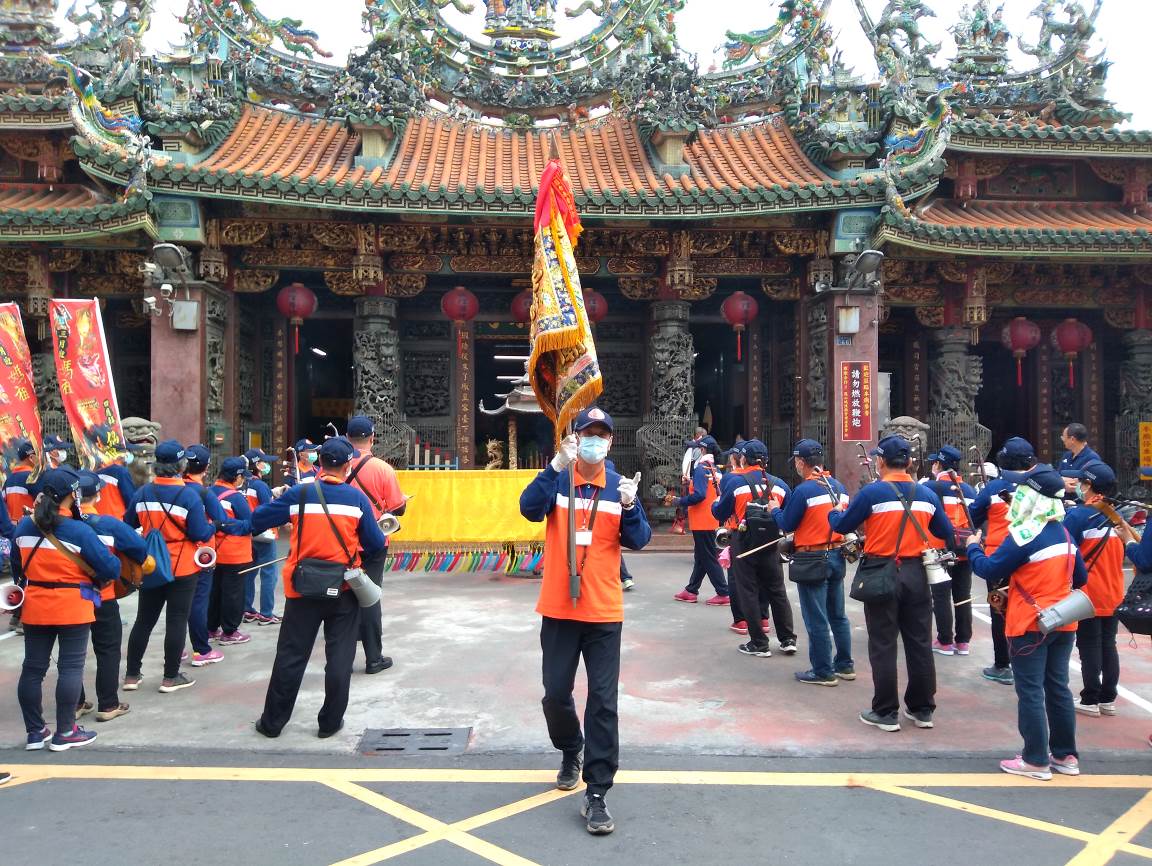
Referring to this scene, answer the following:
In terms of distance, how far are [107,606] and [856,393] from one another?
10174 millimetres

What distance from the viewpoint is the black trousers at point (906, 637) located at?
4574mm

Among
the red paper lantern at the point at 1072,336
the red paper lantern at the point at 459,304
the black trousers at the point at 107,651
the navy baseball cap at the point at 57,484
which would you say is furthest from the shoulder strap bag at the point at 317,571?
the red paper lantern at the point at 1072,336

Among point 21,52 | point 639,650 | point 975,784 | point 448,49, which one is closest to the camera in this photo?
point 975,784

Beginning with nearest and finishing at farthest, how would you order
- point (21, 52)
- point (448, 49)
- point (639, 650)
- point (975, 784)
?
point (975, 784)
point (639, 650)
point (21, 52)
point (448, 49)

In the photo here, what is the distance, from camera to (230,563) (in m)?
6.30

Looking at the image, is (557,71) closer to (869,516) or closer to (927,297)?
(927,297)

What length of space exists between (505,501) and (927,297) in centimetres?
809

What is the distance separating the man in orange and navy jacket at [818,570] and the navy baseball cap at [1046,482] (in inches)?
63.3

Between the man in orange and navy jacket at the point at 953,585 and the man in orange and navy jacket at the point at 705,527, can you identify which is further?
the man in orange and navy jacket at the point at 705,527

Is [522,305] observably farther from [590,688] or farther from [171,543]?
[590,688]

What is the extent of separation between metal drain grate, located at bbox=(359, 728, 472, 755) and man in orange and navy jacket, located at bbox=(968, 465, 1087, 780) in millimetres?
2966

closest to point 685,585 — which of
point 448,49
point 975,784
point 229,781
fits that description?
point 975,784

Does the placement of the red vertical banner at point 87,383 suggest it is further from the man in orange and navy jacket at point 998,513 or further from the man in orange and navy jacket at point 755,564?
the man in orange and navy jacket at point 998,513

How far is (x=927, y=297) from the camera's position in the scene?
12.7 metres
